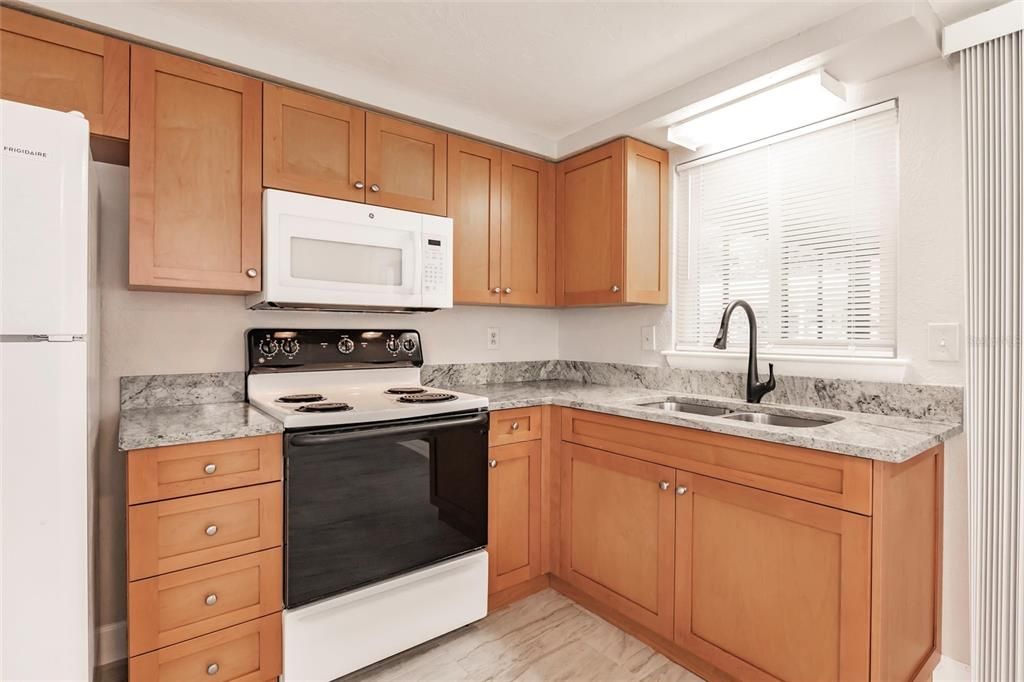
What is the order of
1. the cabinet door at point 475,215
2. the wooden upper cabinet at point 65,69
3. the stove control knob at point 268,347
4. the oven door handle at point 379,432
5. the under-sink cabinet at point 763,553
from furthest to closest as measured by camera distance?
the cabinet door at point 475,215 < the stove control knob at point 268,347 < the oven door handle at point 379,432 < the wooden upper cabinet at point 65,69 < the under-sink cabinet at point 763,553

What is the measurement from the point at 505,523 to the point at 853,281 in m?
1.74

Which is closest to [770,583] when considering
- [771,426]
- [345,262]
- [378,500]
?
[771,426]

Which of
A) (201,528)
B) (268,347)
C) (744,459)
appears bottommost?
(201,528)

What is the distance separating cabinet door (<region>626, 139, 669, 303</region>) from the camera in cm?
255

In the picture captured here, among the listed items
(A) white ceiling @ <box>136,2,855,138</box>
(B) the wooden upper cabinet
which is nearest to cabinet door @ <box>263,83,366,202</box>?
(A) white ceiling @ <box>136,2,855,138</box>

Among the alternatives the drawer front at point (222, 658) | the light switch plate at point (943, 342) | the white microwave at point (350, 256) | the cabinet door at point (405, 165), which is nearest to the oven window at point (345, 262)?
the white microwave at point (350, 256)

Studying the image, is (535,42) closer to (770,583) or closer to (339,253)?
(339,253)

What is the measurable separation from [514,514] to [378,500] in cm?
72

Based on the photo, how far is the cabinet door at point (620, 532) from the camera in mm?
1959

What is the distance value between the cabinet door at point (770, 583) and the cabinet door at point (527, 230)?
132 centimetres

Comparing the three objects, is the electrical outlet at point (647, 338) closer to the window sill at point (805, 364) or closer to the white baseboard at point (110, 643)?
the window sill at point (805, 364)

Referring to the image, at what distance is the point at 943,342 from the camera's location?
5.91 ft

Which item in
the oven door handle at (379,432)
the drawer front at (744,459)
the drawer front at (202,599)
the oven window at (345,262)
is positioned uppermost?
the oven window at (345,262)

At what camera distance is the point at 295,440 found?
169 cm
